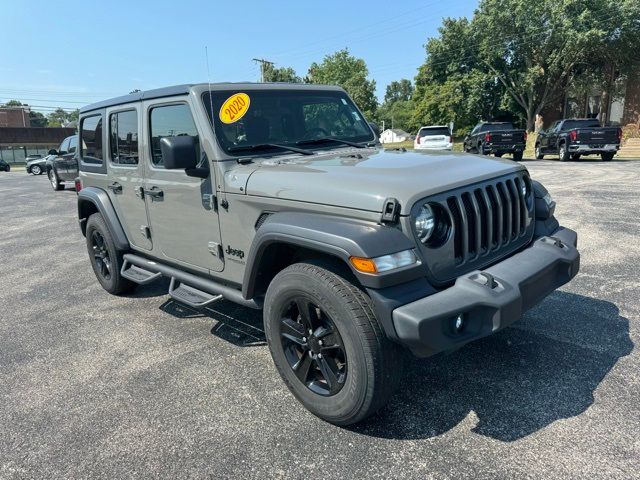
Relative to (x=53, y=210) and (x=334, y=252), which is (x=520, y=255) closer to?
(x=334, y=252)

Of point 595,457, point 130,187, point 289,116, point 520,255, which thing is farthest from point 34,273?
point 595,457

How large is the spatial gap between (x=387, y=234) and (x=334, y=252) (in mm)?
281

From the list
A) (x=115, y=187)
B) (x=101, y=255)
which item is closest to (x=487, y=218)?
(x=115, y=187)

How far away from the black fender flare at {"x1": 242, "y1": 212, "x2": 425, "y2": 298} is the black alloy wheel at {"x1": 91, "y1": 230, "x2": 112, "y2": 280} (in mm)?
2922

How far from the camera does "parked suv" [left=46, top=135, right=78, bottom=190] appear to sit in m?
14.4

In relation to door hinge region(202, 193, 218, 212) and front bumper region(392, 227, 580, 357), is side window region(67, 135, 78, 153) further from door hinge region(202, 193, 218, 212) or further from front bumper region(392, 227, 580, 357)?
front bumper region(392, 227, 580, 357)

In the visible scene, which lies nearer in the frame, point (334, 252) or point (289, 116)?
point (334, 252)

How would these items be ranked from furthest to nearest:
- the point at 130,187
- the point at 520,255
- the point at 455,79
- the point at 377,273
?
the point at 455,79, the point at 130,187, the point at 520,255, the point at 377,273

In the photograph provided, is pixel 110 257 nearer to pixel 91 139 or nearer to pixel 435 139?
pixel 91 139

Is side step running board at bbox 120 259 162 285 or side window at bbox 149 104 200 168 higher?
side window at bbox 149 104 200 168

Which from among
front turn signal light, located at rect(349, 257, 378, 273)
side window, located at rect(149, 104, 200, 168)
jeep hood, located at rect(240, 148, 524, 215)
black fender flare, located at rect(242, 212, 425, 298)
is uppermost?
side window, located at rect(149, 104, 200, 168)

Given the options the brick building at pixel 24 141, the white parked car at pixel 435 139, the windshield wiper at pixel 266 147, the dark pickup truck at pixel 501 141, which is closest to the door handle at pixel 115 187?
the windshield wiper at pixel 266 147

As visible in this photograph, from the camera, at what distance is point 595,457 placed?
7.90ft

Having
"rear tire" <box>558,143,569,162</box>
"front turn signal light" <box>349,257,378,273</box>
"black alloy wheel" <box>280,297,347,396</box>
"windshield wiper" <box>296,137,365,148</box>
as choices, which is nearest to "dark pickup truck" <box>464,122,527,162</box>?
"rear tire" <box>558,143,569,162</box>
